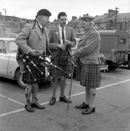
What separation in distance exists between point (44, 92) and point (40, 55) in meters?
2.09

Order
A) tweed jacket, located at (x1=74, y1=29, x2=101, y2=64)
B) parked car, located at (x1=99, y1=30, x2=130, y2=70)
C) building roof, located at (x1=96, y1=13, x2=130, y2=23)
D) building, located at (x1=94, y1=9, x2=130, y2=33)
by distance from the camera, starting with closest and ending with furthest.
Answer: tweed jacket, located at (x1=74, y1=29, x2=101, y2=64), parked car, located at (x1=99, y1=30, x2=130, y2=70), building, located at (x1=94, y1=9, x2=130, y2=33), building roof, located at (x1=96, y1=13, x2=130, y2=23)

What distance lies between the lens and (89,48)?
13.2 feet

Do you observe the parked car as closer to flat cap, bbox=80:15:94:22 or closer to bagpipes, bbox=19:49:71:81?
flat cap, bbox=80:15:94:22

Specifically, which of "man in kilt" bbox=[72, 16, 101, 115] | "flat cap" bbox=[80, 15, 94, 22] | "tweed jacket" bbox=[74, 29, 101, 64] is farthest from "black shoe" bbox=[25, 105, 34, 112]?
"flat cap" bbox=[80, 15, 94, 22]

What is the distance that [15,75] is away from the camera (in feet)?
20.7

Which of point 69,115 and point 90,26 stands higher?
point 90,26

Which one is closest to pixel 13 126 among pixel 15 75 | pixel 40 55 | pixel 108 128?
pixel 40 55

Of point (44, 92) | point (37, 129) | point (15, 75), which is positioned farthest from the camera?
point (15, 75)

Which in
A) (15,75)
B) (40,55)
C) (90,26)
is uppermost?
(90,26)

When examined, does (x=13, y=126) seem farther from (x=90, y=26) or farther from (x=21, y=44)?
(x=90, y=26)

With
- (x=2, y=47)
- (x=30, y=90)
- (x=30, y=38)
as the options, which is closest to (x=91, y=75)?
(x=30, y=90)

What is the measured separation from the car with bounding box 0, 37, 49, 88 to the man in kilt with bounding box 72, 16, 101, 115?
248 cm

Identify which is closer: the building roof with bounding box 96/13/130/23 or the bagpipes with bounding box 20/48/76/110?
the bagpipes with bounding box 20/48/76/110

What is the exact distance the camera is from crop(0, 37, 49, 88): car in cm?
623
